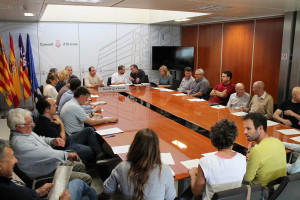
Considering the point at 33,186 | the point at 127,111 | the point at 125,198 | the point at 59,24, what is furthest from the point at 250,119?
the point at 59,24

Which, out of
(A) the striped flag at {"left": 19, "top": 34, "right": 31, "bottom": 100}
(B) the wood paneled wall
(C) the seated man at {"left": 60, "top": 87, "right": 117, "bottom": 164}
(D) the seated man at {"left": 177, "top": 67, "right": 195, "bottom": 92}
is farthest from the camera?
(A) the striped flag at {"left": 19, "top": 34, "right": 31, "bottom": 100}

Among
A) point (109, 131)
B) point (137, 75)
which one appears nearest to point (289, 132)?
point (109, 131)

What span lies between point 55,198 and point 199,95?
4.73 m

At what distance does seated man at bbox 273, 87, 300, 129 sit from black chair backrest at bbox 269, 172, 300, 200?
6.78ft

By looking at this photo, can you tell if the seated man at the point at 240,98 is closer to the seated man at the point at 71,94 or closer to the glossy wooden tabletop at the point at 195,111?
the glossy wooden tabletop at the point at 195,111

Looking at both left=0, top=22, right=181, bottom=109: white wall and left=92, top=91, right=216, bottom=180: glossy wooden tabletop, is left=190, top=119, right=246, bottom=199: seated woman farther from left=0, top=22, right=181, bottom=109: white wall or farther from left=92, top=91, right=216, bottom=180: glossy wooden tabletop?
left=0, top=22, right=181, bottom=109: white wall

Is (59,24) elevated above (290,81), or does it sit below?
above

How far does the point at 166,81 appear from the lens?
752cm

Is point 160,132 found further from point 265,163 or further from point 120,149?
point 265,163

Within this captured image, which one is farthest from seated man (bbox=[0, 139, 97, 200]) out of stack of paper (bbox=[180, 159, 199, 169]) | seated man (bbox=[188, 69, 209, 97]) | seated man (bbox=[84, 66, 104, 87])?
seated man (bbox=[84, 66, 104, 87])

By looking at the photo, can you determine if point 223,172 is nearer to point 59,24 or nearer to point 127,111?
point 127,111

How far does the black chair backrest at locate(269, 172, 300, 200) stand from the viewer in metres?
1.99

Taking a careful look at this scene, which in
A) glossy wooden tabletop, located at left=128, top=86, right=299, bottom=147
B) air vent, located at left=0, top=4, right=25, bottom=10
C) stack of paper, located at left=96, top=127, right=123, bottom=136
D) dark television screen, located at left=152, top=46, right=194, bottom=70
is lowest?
stack of paper, located at left=96, top=127, right=123, bottom=136

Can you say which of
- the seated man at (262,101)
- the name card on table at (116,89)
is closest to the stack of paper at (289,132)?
the seated man at (262,101)
